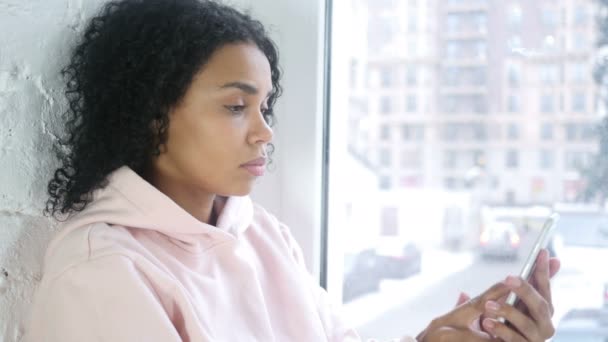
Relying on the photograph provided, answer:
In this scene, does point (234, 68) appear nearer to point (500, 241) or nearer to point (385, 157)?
point (385, 157)

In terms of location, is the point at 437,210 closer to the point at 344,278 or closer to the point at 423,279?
the point at 423,279

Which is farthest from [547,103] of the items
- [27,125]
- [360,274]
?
[27,125]

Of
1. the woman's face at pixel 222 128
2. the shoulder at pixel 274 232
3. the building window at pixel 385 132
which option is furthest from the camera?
the building window at pixel 385 132

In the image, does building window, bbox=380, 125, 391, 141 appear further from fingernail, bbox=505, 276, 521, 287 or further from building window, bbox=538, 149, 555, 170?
fingernail, bbox=505, 276, 521, 287

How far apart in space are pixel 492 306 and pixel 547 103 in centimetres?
41

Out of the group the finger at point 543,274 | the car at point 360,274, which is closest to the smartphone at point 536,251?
the finger at point 543,274

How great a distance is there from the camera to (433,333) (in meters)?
1.03

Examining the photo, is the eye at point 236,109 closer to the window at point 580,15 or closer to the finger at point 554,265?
the finger at point 554,265

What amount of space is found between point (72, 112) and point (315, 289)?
0.46m

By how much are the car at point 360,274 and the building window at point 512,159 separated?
31 centimetres

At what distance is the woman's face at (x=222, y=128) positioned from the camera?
90 cm

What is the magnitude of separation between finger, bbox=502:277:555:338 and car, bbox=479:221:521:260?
268mm

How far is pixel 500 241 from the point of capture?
1.23 meters

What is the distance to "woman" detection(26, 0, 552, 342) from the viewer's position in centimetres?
85
